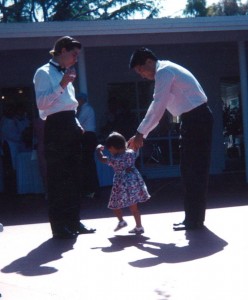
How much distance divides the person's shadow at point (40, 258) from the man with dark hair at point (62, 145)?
258mm

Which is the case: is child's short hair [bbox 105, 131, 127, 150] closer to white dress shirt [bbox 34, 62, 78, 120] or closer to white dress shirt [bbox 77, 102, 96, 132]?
white dress shirt [bbox 34, 62, 78, 120]

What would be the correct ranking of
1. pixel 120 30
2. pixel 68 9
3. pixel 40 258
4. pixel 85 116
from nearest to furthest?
pixel 40 258 < pixel 85 116 < pixel 120 30 < pixel 68 9

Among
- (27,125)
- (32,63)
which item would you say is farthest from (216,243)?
(32,63)

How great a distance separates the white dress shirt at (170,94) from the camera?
5902mm

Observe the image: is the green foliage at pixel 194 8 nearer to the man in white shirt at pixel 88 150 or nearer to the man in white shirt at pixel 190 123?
the man in white shirt at pixel 88 150

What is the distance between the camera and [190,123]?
6.04 metres

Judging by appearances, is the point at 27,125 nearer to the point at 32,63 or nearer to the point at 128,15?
the point at 32,63

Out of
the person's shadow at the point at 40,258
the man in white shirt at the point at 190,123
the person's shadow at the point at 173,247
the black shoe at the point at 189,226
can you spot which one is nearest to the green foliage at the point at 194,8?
the man in white shirt at the point at 190,123

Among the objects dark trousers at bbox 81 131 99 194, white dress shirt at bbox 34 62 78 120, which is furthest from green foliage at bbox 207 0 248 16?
white dress shirt at bbox 34 62 78 120

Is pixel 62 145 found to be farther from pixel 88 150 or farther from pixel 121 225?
pixel 88 150

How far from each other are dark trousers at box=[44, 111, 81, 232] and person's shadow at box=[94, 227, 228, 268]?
1.73 ft

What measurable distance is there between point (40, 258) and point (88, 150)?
431 centimetres

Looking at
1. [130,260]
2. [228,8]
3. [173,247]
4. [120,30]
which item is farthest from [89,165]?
[228,8]

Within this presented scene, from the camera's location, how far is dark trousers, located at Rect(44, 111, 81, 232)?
235 inches
